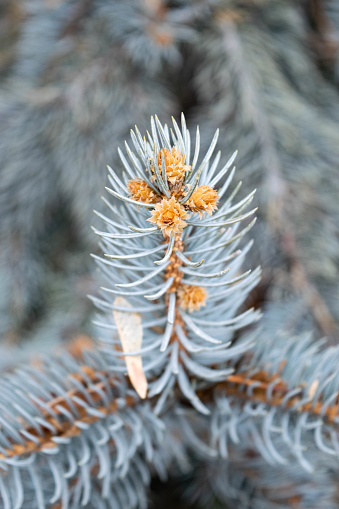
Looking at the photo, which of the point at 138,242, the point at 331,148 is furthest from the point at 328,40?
the point at 138,242

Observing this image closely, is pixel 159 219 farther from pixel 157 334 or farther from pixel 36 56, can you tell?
pixel 36 56

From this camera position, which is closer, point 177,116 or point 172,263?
point 172,263

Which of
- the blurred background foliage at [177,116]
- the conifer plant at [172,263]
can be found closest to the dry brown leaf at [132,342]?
the conifer plant at [172,263]

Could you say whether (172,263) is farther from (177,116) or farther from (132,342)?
(177,116)

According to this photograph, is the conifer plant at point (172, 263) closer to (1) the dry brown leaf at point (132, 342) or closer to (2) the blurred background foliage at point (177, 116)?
(1) the dry brown leaf at point (132, 342)

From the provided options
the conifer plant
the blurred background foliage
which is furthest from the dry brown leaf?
the blurred background foliage

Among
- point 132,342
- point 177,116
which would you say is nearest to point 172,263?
point 132,342

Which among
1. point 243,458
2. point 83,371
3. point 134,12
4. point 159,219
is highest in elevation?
point 134,12
